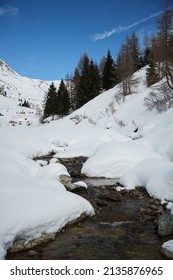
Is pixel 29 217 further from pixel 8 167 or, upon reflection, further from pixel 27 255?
pixel 8 167

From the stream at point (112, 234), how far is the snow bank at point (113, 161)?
2.81 metres

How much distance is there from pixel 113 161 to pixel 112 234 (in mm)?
6395

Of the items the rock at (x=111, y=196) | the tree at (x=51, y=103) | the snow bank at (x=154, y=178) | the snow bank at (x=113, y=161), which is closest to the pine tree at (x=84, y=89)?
the tree at (x=51, y=103)

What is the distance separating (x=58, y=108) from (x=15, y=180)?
44.0 meters

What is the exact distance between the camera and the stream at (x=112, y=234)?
5.50m

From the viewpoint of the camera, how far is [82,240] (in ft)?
20.3

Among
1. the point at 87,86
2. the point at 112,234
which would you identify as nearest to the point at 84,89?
the point at 87,86

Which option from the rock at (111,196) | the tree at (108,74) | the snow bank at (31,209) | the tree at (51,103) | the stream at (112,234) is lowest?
the stream at (112,234)

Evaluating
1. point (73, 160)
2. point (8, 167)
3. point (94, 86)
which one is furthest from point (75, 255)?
point (94, 86)

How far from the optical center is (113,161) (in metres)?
12.8

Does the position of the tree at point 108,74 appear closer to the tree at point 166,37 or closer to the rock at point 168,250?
the tree at point 166,37

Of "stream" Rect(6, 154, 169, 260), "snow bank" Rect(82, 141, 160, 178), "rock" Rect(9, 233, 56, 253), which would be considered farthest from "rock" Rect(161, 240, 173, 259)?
"snow bank" Rect(82, 141, 160, 178)

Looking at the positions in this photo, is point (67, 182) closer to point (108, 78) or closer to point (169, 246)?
point (169, 246)

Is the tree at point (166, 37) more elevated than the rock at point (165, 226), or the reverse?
the tree at point (166, 37)
